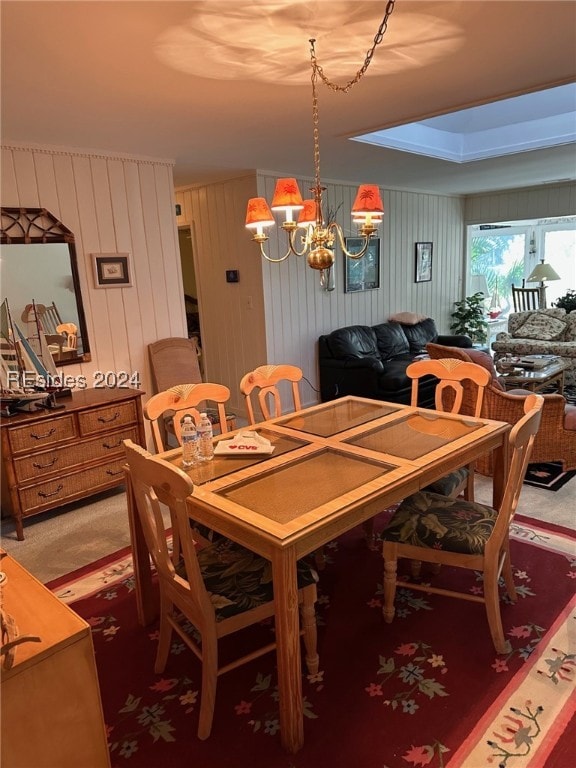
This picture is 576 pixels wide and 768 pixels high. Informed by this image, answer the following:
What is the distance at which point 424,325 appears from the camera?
668 centimetres

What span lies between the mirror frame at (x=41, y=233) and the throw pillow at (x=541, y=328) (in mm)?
5481

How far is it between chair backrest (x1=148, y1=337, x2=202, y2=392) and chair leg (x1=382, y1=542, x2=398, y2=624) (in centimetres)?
242

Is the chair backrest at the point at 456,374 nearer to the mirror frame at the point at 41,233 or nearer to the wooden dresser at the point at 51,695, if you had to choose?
the wooden dresser at the point at 51,695

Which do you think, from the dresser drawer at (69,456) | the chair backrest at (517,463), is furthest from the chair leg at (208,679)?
the dresser drawer at (69,456)

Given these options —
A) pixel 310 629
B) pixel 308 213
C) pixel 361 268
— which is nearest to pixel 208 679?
pixel 310 629

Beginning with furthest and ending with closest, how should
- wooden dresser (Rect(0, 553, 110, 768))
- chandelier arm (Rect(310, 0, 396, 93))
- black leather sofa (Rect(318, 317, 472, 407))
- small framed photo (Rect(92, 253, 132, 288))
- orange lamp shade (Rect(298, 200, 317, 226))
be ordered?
black leather sofa (Rect(318, 317, 472, 407)) → small framed photo (Rect(92, 253, 132, 288)) → orange lamp shade (Rect(298, 200, 317, 226)) → chandelier arm (Rect(310, 0, 396, 93)) → wooden dresser (Rect(0, 553, 110, 768))

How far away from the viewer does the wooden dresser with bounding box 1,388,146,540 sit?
3055 millimetres

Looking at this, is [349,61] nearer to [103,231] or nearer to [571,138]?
[103,231]

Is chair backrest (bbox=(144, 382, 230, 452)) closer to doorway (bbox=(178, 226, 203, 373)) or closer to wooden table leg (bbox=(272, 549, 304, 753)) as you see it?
wooden table leg (bbox=(272, 549, 304, 753))

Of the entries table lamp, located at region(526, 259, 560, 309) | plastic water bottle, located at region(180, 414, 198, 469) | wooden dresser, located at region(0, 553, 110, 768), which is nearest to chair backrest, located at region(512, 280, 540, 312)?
table lamp, located at region(526, 259, 560, 309)

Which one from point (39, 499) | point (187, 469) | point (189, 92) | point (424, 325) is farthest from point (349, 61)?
point (424, 325)

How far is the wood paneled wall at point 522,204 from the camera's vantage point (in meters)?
6.88

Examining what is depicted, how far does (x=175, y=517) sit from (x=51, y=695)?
2.02ft

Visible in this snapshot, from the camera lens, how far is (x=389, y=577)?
2.19 meters
